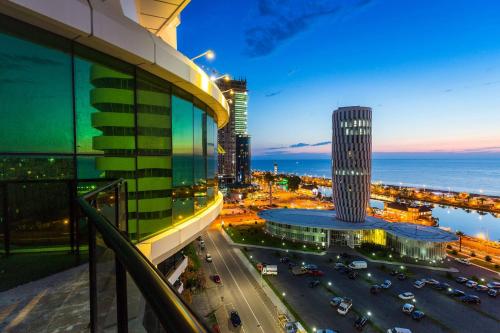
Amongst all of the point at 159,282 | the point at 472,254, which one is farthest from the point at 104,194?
the point at 472,254

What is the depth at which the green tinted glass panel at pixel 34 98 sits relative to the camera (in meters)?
4.93

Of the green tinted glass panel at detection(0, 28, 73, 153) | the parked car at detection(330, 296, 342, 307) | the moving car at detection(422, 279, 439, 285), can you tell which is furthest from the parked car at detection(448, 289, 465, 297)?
the green tinted glass panel at detection(0, 28, 73, 153)

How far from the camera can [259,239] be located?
46.4 m

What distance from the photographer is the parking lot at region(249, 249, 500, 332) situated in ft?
72.5

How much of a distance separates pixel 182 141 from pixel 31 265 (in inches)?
221

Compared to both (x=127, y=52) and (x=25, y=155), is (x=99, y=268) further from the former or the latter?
(x=127, y=52)

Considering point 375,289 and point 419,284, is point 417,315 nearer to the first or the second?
point 375,289

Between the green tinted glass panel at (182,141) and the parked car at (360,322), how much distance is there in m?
→ 18.4

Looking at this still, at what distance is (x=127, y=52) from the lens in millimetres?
6492

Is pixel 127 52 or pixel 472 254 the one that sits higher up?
pixel 127 52

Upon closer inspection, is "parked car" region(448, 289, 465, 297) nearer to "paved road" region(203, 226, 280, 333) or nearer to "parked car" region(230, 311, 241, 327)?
"paved road" region(203, 226, 280, 333)

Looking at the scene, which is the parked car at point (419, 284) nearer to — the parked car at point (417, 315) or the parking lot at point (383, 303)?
the parking lot at point (383, 303)

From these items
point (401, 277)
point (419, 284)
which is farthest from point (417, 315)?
point (401, 277)

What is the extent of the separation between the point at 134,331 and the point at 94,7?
5759 mm
